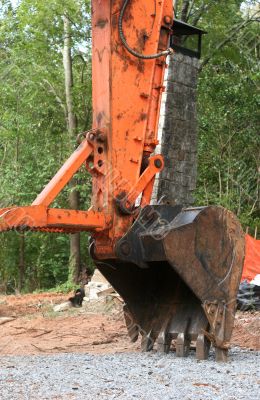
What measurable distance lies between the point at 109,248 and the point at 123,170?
0.64 meters

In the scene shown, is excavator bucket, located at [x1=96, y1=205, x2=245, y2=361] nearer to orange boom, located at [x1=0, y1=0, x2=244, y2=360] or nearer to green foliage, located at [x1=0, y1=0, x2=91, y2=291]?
orange boom, located at [x1=0, y1=0, x2=244, y2=360]

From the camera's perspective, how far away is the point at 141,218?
529cm

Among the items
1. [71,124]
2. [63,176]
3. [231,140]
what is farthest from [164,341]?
[71,124]

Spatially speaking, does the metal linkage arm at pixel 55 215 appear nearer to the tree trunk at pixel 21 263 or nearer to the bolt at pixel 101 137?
the bolt at pixel 101 137

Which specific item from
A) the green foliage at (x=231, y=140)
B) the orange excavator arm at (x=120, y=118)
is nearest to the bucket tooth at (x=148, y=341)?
the orange excavator arm at (x=120, y=118)

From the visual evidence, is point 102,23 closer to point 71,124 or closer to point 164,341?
point 164,341

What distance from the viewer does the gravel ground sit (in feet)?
12.3

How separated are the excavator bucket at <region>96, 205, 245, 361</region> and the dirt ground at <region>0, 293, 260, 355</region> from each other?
1049 mm

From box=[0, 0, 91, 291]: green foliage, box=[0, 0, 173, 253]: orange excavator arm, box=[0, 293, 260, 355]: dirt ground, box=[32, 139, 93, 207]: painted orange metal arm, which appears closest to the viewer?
box=[32, 139, 93, 207]: painted orange metal arm

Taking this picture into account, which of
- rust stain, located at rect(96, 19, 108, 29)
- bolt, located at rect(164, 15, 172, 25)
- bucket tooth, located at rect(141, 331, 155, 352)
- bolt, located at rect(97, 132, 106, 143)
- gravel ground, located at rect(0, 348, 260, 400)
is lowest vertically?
bucket tooth, located at rect(141, 331, 155, 352)

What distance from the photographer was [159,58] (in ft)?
18.8

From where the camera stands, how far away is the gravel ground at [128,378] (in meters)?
3.76

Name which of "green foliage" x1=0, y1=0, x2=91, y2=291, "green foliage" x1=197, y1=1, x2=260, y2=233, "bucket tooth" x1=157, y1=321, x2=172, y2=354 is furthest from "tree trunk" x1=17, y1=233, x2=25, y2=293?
"bucket tooth" x1=157, y1=321, x2=172, y2=354

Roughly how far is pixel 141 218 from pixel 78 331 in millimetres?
2961
